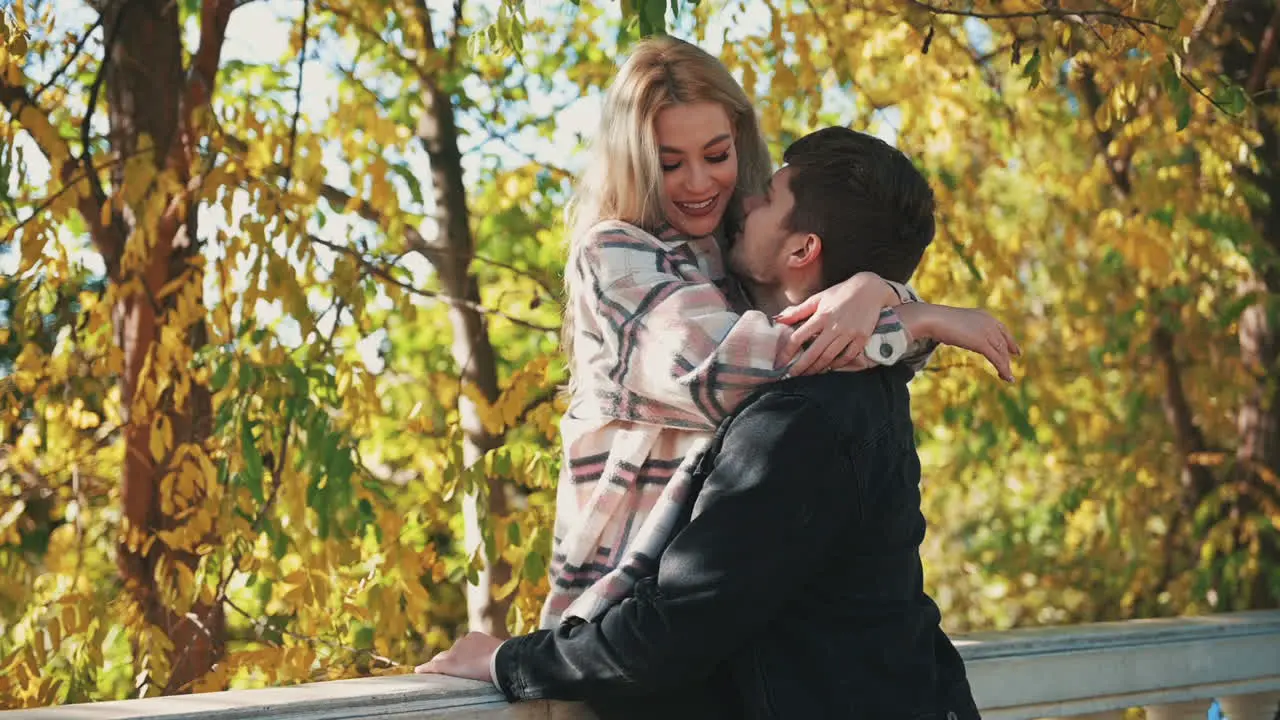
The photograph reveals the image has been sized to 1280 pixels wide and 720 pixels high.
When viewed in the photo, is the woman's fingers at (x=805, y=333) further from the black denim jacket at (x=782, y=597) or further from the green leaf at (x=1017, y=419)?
the green leaf at (x=1017, y=419)

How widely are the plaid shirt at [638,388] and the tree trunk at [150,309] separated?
1.83 meters

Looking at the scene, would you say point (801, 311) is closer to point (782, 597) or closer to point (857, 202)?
point (857, 202)

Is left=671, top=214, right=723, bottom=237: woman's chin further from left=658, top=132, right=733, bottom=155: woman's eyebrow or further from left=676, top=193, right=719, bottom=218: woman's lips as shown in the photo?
left=658, top=132, right=733, bottom=155: woman's eyebrow

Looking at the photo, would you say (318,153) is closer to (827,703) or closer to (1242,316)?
(827,703)

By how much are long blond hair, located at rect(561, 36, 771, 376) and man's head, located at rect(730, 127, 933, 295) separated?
19 centimetres

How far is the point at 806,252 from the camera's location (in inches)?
68.2

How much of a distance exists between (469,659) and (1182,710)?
140 centimetres

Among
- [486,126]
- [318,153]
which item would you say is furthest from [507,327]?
[318,153]

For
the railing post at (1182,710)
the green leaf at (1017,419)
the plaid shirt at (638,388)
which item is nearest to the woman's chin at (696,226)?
the plaid shirt at (638,388)

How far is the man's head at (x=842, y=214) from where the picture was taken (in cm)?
171

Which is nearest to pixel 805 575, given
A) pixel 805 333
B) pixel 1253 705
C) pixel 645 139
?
pixel 805 333

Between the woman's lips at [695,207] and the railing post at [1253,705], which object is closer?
the woman's lips at [695,207]

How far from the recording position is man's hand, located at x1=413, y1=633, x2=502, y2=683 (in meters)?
1.69

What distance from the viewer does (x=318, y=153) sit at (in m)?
3.33
